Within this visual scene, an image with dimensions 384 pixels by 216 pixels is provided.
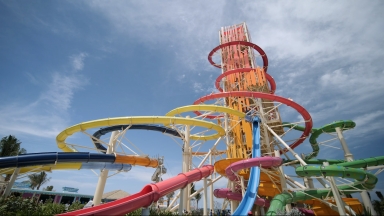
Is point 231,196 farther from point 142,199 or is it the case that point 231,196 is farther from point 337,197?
point 142,199

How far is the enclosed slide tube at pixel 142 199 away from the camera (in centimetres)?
655

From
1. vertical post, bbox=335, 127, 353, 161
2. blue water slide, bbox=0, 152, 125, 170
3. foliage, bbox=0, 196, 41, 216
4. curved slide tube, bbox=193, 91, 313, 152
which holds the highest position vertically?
curved slide tube, bbox=193, 91, 313, 152

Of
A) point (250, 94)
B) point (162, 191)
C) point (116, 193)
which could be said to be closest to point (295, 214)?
point (162, 191)

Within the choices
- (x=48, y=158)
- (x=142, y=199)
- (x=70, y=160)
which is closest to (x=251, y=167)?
(x=142, y=199)

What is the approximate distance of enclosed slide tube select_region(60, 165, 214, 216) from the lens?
6551 millimetres

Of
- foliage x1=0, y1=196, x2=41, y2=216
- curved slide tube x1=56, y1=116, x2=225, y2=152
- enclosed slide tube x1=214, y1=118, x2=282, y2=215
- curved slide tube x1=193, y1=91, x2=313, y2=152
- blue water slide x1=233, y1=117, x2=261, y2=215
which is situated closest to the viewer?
blue water slide x1=233, y1=117, x2=261, y2=215

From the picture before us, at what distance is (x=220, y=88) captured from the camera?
1036 inches

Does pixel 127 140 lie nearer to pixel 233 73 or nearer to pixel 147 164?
pixel 147 164

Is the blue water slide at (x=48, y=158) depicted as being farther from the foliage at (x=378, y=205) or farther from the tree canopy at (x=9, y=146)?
the foliage at (x=378, y=205)

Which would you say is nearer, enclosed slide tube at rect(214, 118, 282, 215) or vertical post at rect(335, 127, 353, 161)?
enclosed slide tube at rect(214, 118, 282, 215)

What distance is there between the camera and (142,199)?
7352 millimetres

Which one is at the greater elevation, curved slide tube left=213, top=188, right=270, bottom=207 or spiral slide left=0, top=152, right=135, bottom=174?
spiral slide left=0, top=152, right=135, bottom=174

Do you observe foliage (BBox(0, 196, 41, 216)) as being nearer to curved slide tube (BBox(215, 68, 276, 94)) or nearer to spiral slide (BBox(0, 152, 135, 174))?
spiral slide (BBox(0, 152, 135, 174))

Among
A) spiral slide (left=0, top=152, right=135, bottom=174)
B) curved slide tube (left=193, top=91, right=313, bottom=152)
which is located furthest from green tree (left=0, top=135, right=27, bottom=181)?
curved slide tube (left=193, top=91, right=313, bottom=152)
